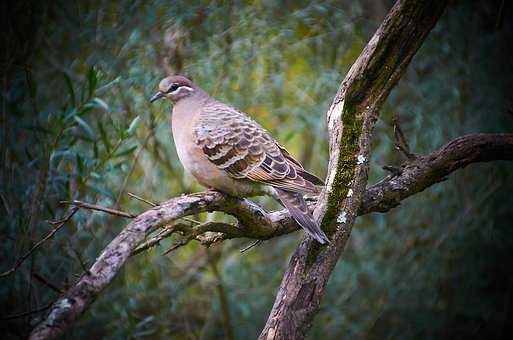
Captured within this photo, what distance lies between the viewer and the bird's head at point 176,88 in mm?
4625

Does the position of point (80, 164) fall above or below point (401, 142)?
below

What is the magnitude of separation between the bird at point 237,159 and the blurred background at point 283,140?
3.36ft

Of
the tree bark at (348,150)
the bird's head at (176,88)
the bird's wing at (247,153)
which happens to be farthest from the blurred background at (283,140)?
the tree bark at (348,150)

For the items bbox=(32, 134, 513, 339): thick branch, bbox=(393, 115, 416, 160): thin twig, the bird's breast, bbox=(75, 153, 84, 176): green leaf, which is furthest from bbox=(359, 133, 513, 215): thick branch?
bbox=(75, 153, 84, 176): green leaf

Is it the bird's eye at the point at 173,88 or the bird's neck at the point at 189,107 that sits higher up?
the bird's eye at the point at 173,88

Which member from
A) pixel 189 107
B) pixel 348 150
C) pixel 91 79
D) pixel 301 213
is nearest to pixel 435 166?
pixel 348 150

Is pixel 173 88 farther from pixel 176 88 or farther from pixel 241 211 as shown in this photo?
pixel 241 211

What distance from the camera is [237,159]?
395 centimetres

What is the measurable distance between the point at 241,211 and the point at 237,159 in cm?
65

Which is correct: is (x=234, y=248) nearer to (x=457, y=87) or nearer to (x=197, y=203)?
(x=457, y=87)

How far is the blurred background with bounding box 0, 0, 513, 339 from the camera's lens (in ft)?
17.1

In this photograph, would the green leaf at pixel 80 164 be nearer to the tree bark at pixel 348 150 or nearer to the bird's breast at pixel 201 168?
the bird's breast at pixel 201 168

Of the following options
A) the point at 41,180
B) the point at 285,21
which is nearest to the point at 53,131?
the point at 41,180

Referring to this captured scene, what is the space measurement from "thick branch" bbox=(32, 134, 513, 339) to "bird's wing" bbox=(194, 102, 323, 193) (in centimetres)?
23
